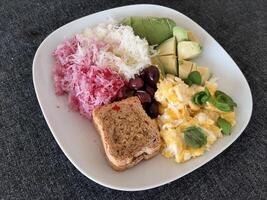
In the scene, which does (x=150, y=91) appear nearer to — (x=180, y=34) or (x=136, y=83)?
(x=136, y=83)

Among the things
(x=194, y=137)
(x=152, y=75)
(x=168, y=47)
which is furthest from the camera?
(x=168, y=47)

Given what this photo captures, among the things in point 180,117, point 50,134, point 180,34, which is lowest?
point 50,134

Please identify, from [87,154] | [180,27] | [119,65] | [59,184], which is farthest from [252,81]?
[59,184]

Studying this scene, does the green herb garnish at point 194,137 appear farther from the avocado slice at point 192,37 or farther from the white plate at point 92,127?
the avocado slice at point 192,37

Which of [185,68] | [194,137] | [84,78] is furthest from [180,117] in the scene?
[84,78]

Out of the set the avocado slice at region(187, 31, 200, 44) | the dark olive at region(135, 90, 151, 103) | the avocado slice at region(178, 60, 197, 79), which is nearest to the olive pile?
the dark olive at region(135, 90, 151, 103)

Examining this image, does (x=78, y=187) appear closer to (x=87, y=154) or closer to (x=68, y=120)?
(x=87, y=154)

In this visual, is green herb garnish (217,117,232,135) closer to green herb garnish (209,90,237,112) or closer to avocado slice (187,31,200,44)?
green herb garnish (209,90,237,112)
